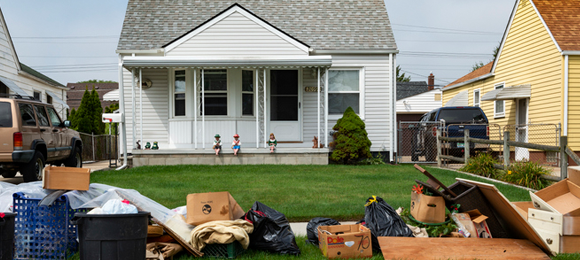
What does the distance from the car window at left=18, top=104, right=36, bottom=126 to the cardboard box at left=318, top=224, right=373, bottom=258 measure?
26.2 ft

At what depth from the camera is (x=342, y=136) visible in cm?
1491

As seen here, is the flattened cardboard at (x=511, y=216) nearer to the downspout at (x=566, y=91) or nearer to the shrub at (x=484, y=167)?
the shrub at (x=484, y=167)

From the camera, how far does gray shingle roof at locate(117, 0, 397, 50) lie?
16.0m

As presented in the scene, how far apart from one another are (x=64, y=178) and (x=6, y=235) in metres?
0.80

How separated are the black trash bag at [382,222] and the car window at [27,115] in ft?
26.6

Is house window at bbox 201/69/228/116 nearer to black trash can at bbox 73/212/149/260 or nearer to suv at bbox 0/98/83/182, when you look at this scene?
suv at bbox 0/98/83/182

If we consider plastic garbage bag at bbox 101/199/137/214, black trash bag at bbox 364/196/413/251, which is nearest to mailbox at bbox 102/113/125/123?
black trash bag at bbox 364/196/413/251

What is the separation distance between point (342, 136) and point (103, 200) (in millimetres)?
10654

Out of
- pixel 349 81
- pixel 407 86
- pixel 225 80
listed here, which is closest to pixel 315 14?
pixel 349 81

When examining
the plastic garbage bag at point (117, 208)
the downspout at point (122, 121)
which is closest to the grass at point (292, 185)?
the downspout at point (122, 121)

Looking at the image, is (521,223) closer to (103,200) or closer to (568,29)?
(103,200)

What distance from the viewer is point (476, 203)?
18.9ft

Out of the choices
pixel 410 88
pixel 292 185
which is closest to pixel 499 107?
pixel 292 185

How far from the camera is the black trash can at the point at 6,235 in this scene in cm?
405
